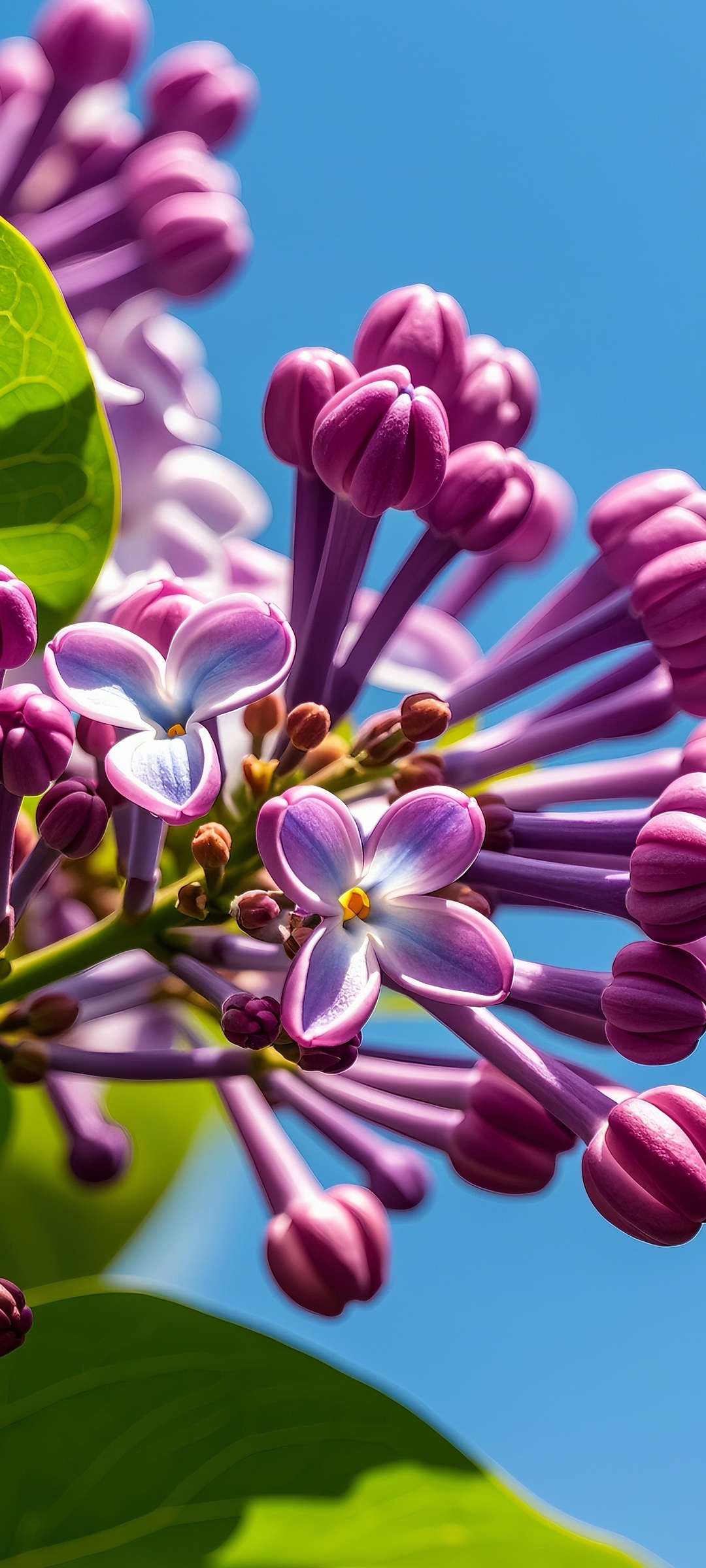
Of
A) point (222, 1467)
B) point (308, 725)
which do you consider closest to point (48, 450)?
point (308, 725)

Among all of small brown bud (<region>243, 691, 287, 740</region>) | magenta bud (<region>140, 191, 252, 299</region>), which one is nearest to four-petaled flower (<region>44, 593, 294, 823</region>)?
small brown bud (<region>243, 691, 287, 740</region>)

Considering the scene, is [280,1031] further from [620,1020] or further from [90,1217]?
[90,1217]

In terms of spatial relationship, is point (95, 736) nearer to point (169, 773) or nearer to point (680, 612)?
point (169, 773)

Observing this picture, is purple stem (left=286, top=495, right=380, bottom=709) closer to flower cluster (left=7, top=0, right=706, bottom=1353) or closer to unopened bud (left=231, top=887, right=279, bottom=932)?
flower cluster (left=7, top=0, right=706, bottom=1353)

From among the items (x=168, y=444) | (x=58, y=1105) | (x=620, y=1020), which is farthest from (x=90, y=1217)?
(x=620, y=1020)

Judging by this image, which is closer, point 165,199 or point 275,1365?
point 275,1365

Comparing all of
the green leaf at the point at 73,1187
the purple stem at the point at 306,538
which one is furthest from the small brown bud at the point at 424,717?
the green leaf at the point at 73,1187
